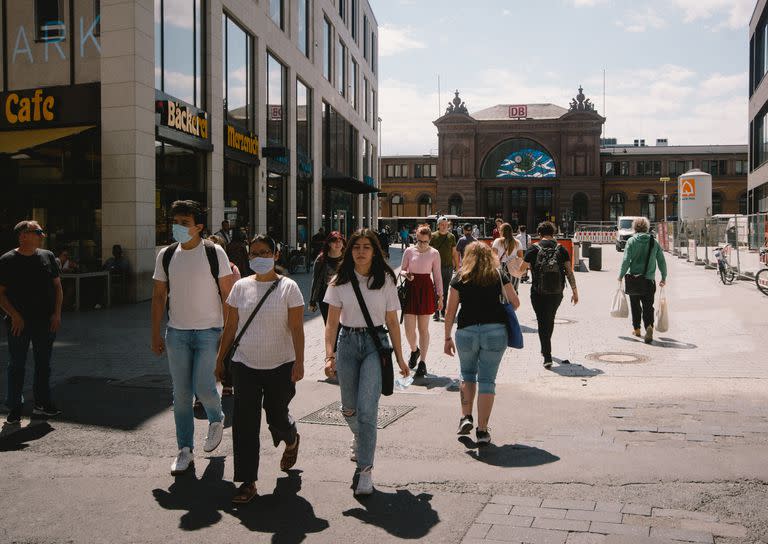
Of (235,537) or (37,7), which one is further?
(37,7)

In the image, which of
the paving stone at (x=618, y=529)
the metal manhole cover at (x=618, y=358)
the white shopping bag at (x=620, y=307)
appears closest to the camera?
the paving stone at (x=618, y=529)

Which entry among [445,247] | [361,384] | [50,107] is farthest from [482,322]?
[50,107]

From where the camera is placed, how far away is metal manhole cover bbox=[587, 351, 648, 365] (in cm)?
983

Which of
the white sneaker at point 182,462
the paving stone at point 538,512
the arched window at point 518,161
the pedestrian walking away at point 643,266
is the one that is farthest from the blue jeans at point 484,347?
the arched window at point 518,161

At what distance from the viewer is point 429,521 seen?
4.56 m

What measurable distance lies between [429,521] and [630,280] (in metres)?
7.85

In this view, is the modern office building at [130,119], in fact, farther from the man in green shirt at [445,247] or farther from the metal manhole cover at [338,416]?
the metal manhole cover at [338,416]

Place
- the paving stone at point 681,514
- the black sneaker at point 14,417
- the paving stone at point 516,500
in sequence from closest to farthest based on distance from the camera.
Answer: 1. the paving stone at point 681,514
2. the paving stone at point 516,500
3. the black sneaker at point 14,417

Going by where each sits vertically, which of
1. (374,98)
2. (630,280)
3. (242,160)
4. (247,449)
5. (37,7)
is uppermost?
(374,98)

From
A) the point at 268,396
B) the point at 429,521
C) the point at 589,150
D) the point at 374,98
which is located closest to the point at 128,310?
the point at 268,396

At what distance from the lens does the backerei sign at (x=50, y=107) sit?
17.7m

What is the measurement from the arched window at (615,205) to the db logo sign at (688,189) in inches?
1654

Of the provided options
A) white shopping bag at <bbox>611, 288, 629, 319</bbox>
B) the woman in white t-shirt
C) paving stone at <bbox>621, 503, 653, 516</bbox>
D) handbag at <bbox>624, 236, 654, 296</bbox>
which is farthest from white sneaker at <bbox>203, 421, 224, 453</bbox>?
white shopping bag at <bbox>611, 288, 629, 319</bbox>

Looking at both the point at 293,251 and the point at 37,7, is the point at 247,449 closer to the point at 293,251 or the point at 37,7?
the point at 37,7
